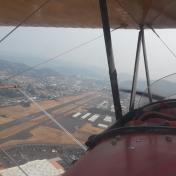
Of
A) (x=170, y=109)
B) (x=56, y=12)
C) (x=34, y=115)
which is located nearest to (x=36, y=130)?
(x=34, y=115)

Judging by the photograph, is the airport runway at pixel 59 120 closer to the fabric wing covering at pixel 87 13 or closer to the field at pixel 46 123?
the field at pixel 46 123

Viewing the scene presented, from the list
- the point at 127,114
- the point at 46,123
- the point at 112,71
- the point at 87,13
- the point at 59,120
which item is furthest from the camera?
the point at 46,123

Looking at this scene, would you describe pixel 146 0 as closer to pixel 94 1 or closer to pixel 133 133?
pixel 94 1

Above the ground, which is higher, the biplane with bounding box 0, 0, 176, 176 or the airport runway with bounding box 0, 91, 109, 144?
the airport runway with bounding box 0, 91, 109, 144

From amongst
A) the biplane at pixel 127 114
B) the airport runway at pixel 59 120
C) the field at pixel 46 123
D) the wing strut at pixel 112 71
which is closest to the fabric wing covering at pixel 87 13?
the biplane at pixel 127 114

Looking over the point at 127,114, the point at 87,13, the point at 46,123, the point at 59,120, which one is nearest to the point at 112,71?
the point at 127,114

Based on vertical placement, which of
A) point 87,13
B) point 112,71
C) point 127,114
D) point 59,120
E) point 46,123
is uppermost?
point 59,120

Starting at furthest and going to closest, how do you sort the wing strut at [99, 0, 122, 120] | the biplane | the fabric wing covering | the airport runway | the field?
the airport runway < the field < the fabric wing covering < the wing strut at [99, 0, 122, 120] < the biplane

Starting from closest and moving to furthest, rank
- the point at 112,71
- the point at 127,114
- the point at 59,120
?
the point at 127,114, the point at 112,71, the point at 59,120

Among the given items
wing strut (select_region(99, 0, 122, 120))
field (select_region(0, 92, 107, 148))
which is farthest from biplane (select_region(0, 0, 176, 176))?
field (select_region(0, 92, 107, 148))

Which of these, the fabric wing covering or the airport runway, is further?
the airport runway

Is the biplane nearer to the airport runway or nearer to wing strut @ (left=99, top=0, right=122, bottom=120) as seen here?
wing strut @ (left=99, top=0, right=122, bottom=120)

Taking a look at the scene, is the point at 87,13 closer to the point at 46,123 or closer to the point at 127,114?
the point at 127,114
